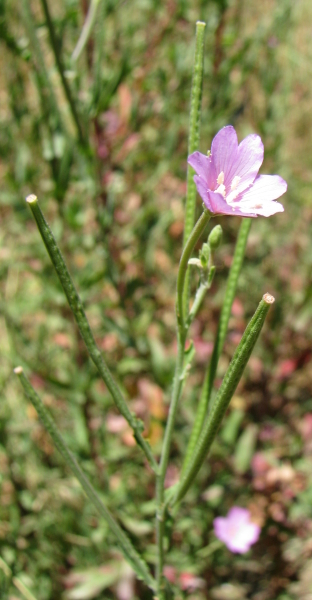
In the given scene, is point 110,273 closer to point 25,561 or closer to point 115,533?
point 115,533

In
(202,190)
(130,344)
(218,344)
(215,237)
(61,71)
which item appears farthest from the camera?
(130,344)

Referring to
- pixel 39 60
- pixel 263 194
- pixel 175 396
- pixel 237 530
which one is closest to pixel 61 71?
pixel 39 60

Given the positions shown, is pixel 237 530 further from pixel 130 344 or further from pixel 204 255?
pixel 204 255

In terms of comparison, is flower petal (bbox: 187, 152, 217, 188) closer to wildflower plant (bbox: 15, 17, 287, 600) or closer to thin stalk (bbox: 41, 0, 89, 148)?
wildflower plant (bbox: 15, 17, 287, 600)

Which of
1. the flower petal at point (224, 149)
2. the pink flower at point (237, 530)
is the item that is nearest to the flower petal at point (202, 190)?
the flower petal at point (224, 149)

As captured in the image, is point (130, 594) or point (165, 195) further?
point (165, 195)

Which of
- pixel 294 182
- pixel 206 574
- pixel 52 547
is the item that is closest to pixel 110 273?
pixel 52 547

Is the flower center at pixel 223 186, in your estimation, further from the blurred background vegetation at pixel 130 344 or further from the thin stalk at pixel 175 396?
the blurred background vegetation at pixel 130 344

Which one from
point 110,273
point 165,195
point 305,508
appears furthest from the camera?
point 165,195
